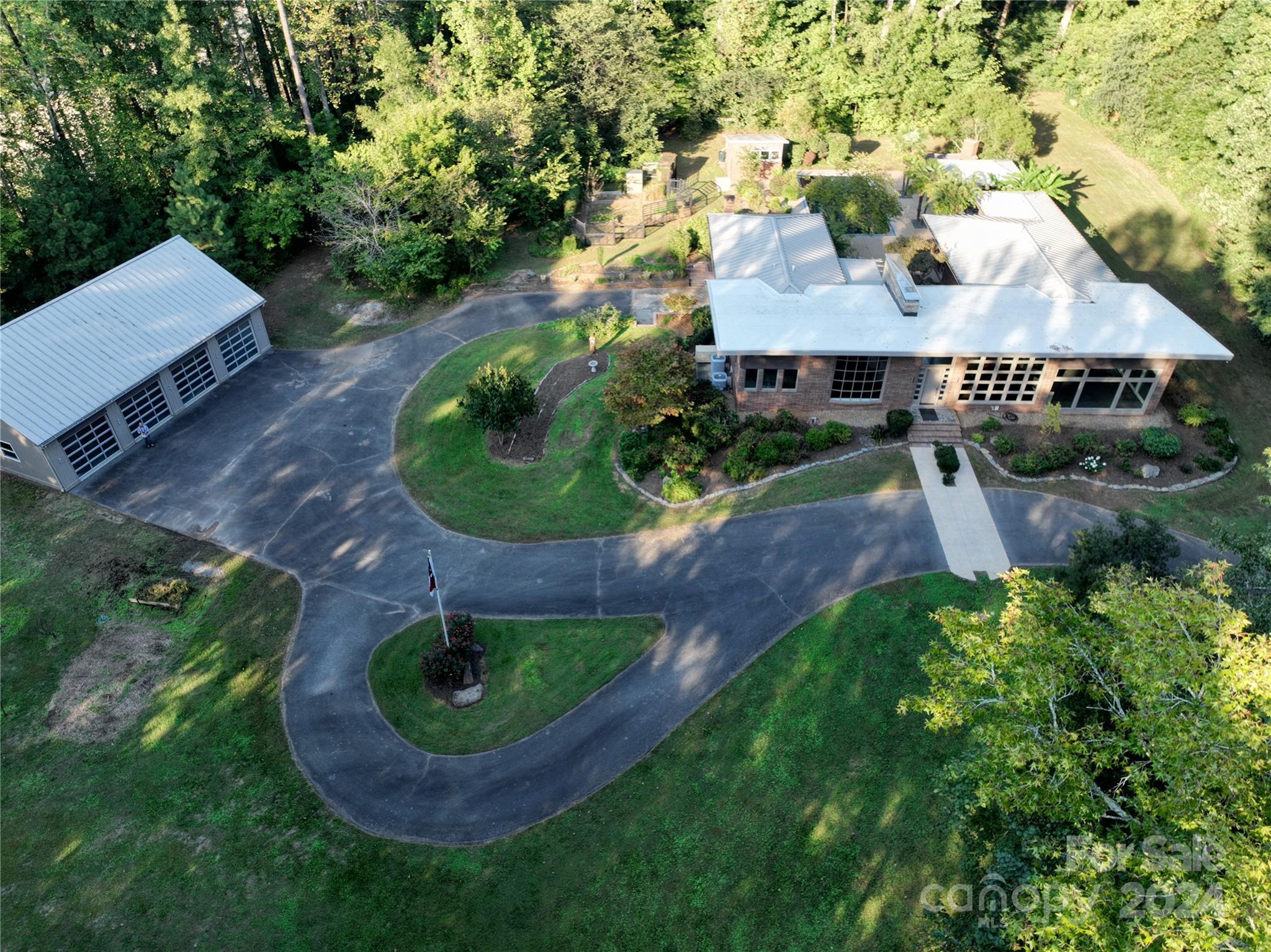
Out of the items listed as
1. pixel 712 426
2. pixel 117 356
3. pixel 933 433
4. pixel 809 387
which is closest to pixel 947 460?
pixel 933 433

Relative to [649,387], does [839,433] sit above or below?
below

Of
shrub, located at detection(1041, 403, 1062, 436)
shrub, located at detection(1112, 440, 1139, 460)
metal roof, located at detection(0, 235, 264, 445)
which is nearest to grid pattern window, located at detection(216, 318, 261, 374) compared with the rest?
metal roof, located at detection(0, 235, 264, 445)

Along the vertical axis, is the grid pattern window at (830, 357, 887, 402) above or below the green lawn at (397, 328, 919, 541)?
above

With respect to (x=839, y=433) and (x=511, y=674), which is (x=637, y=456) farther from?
(x=511, y=674)

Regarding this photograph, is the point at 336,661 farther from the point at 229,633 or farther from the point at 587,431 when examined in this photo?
the point at 587,431

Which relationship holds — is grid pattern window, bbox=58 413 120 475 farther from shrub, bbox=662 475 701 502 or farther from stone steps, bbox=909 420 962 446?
stone steps, bbox=909 420 962 446

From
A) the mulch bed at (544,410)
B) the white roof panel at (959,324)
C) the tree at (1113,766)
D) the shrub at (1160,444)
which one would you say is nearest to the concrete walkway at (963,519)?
the white roof panel at (959,324)

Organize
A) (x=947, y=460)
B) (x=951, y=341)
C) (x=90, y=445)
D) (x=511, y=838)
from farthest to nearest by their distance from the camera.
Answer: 1. (x=951, y=341)
2. (x=90, y=445)
3. (x=947, y=460)
4. (x=511, y=838)
